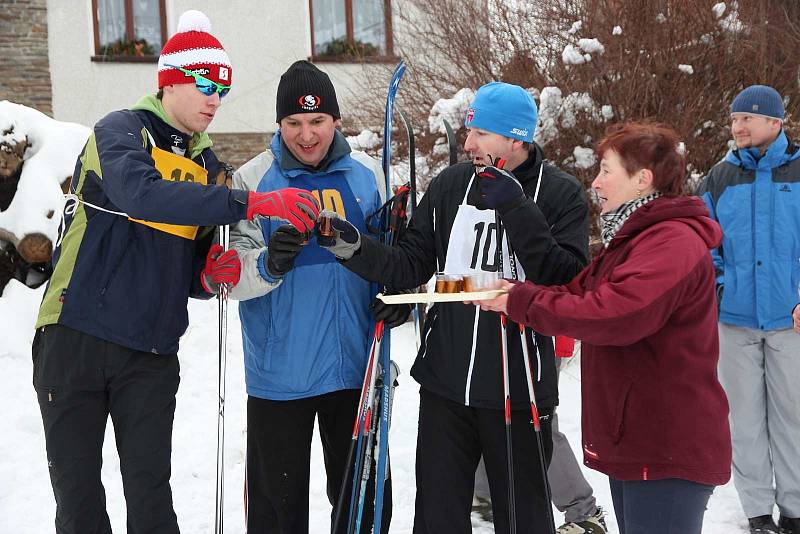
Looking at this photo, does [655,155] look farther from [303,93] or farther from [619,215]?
[303,93]

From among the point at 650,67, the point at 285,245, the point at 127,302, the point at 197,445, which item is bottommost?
the point at 197,445

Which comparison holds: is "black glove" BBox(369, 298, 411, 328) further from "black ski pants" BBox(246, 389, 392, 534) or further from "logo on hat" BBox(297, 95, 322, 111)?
"logo on hat" BBox(297, 95, 322, 111)

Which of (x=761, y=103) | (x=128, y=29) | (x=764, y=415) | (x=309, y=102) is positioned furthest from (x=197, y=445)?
(x=128, y=29)

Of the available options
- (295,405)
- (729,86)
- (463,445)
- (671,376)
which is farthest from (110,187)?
(729,86)

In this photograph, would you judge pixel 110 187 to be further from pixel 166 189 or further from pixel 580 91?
pixel 580 91

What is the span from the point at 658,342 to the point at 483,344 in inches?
26.6

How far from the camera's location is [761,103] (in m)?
4.16

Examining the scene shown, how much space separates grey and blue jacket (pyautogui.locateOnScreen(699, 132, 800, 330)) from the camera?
407cm

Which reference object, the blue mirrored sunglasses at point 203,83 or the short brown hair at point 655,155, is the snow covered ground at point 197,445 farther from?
the short brown hair at point 655,155

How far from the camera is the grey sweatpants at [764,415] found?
409 centimetres

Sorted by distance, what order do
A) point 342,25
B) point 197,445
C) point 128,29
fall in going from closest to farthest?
1. point 197,445
2. point 128,29
3. point 342,25

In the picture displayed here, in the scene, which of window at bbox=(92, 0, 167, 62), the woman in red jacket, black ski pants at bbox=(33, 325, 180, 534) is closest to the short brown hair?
the woman in red jacket

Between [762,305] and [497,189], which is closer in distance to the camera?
[497,189]

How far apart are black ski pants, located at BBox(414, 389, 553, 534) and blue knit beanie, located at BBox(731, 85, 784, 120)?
215cm
